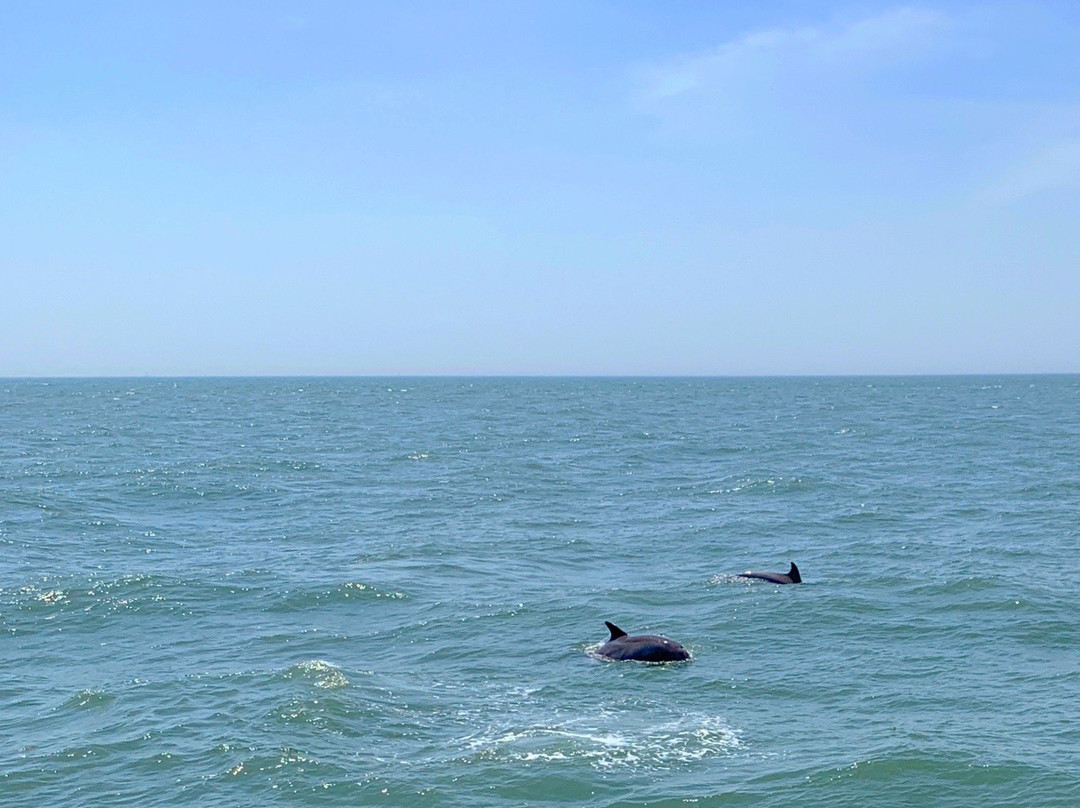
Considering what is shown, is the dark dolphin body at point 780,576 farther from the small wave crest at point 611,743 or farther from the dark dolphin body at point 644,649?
the small wave crest at point 611,743

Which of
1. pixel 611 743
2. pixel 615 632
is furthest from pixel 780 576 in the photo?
pixel 611 743

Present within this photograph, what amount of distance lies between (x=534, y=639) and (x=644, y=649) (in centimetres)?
333

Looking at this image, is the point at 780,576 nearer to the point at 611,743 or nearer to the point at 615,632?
the point at 615,632

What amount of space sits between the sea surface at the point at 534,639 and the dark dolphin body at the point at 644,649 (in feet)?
1.46

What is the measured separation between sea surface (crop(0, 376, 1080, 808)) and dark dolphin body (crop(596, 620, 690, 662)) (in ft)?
1.46

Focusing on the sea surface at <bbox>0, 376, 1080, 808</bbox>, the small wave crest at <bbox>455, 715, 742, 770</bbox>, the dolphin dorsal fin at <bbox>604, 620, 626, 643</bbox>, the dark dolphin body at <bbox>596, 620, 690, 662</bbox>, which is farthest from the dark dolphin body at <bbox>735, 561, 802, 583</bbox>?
the small wave crest at <bbox>455, 715, 742, 770</bbox>

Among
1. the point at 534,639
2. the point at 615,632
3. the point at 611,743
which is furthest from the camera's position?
the point at 534,639

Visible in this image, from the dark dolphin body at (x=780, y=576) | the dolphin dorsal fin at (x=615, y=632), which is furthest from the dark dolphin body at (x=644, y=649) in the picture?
the dark dolphin body at (x=780, y=576)

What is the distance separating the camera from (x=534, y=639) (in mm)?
27547

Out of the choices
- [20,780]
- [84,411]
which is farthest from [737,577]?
[84,411]

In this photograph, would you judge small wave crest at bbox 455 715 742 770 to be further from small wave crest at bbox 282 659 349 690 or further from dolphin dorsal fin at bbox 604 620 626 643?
dolphin dorsal fin at bbox 604 620 626 643

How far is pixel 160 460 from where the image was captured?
70938 mm

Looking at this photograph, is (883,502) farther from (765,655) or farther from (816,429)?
(816,429)

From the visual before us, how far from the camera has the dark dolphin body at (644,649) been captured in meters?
25.1
